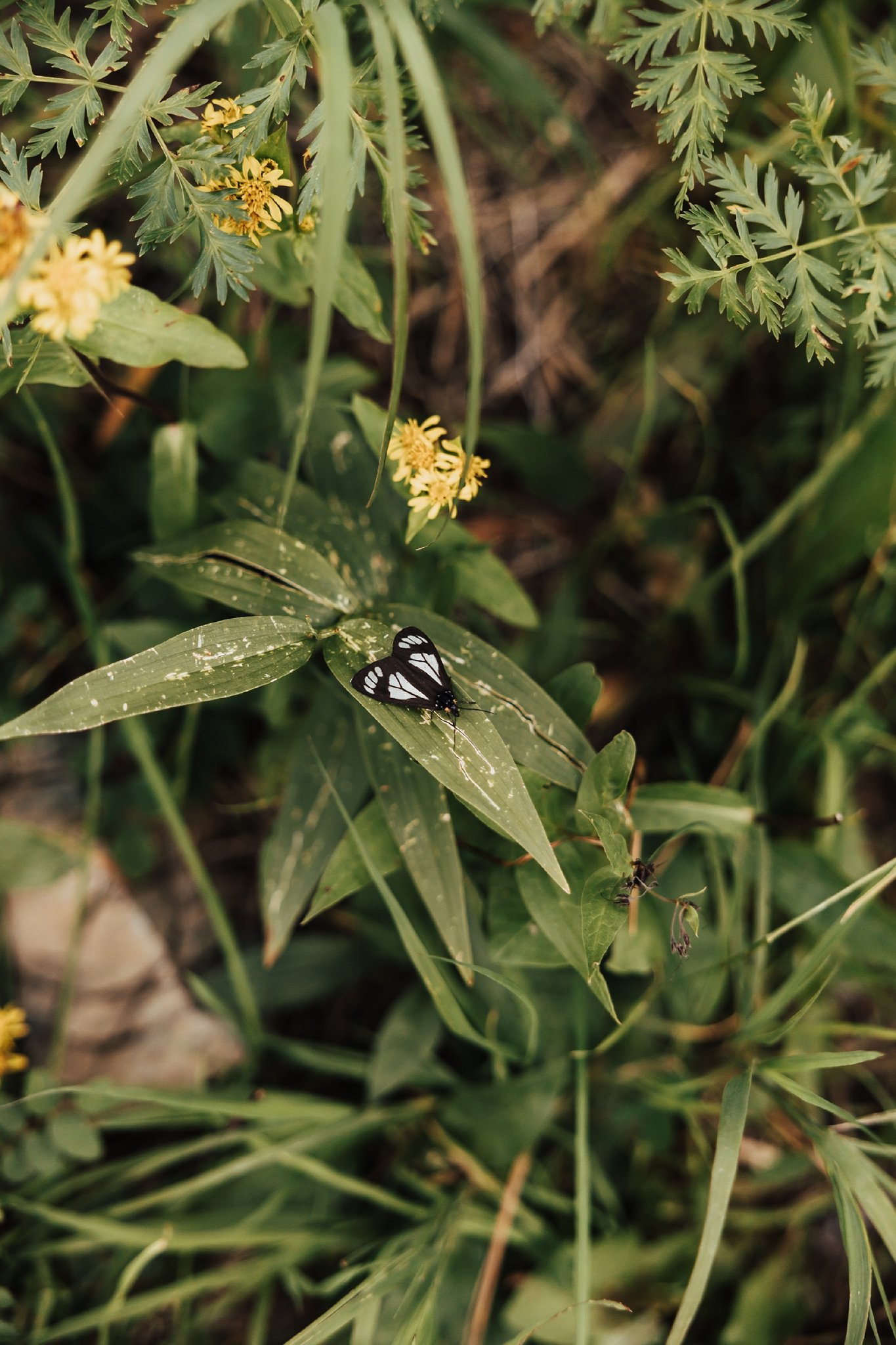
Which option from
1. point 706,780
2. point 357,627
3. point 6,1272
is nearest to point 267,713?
point 357,627

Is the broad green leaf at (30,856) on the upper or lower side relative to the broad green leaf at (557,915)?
lower

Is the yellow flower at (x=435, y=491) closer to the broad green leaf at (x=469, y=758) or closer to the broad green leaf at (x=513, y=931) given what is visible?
the broad green leaf at (x=469, y=758)

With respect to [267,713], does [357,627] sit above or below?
above

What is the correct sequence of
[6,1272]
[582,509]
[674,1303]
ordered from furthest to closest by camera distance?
[582,509]
[674,1303]
[6,1272]

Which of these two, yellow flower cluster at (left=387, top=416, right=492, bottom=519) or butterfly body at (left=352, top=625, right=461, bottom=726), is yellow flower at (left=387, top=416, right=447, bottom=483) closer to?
yellow flower cluster at (left=387, top=416, right=492, bottom=519)

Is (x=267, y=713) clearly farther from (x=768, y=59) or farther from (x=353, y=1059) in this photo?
(x=768, y=59)

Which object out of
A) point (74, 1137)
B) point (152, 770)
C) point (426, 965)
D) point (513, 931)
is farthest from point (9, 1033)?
point (513, 931)

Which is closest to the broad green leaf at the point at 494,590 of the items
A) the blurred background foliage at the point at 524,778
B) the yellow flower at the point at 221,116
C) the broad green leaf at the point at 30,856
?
the blurred background foliage at the point at 524,778
